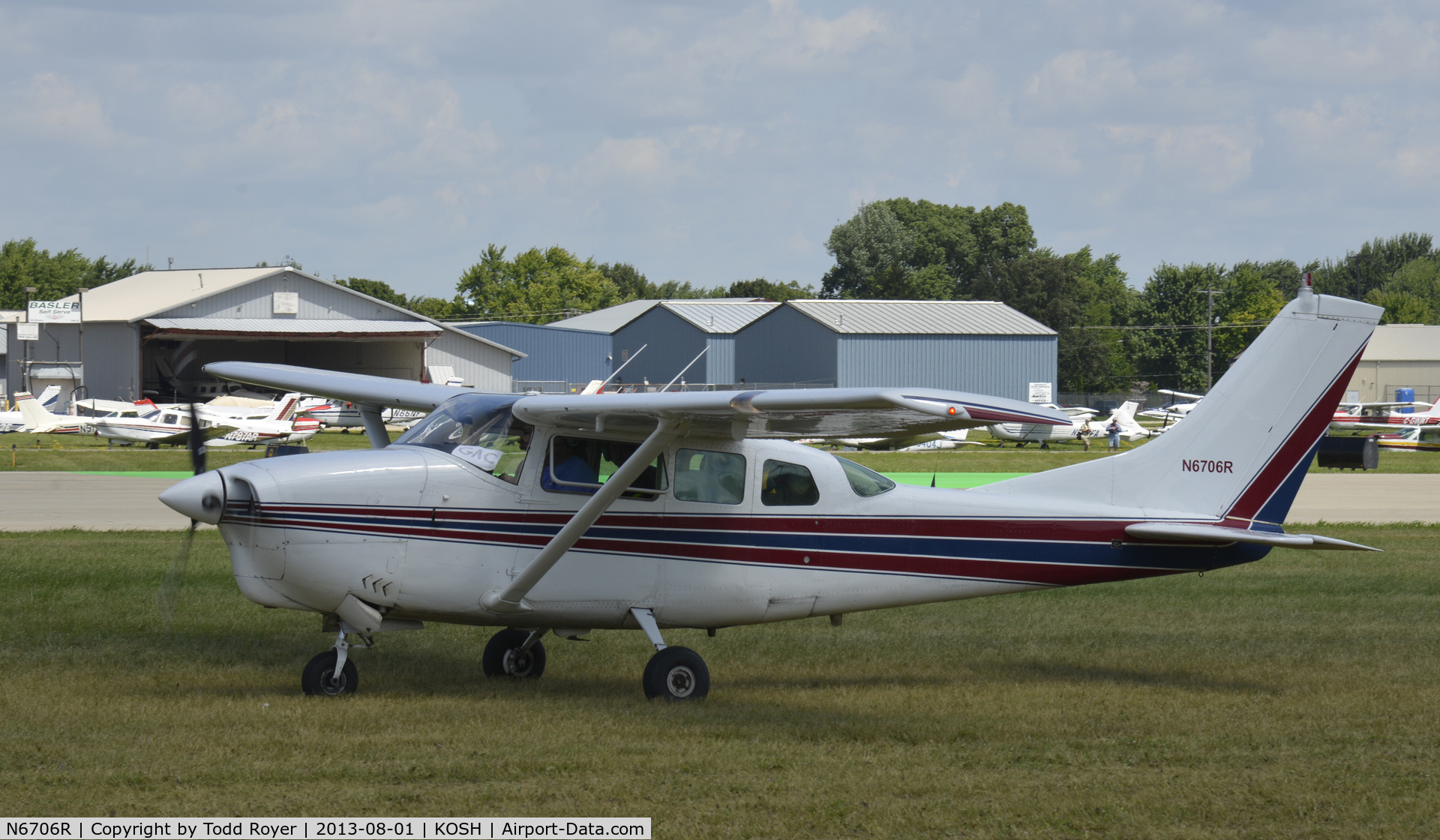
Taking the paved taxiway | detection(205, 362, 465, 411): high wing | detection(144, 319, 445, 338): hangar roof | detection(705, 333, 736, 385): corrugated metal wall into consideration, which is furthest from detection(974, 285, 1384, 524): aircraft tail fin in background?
detection(705, 333, 736, 385): corrugated metal wall

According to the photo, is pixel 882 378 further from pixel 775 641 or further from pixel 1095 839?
pixel 1095 839

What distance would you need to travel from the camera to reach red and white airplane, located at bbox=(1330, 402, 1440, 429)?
4947 cm

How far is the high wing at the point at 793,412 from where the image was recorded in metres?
6.37

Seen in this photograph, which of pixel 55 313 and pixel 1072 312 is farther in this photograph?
pixel 1072 312

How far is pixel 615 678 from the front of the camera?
979cm

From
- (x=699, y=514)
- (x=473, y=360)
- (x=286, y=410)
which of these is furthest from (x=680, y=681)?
(x=473, y=360)

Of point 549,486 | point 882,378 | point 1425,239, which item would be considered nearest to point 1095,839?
point 549,486

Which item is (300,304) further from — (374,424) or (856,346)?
(374,424)

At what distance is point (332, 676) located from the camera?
851 centimetres

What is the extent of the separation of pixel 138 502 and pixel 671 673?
1927 centimetres

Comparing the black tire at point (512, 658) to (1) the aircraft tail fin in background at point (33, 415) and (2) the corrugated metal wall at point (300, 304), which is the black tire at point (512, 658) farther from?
(2) the corrugated metal wall at point (300, 304)

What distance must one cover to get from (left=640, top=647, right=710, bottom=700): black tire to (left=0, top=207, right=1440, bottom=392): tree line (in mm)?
85001

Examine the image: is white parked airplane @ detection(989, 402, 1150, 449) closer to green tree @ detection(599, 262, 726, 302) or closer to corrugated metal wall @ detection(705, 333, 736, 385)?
corrugated metal wall @ detection(705, 333, 736, 385)

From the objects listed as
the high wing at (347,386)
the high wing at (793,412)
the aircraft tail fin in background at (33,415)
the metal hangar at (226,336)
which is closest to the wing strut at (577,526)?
the high wing at (793,412)
